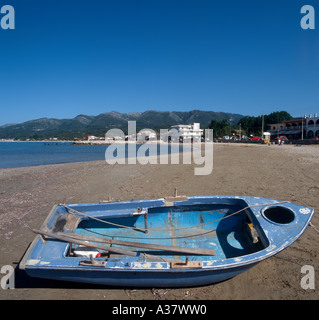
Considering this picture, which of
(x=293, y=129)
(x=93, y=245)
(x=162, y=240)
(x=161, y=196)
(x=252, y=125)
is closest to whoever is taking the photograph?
(x=93, y=245)

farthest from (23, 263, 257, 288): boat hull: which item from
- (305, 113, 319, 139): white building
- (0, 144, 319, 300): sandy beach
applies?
(305, 113, 319, 139): white building

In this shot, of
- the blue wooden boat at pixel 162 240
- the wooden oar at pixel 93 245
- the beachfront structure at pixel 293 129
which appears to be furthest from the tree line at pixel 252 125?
the wooden oar at pixel 93 245

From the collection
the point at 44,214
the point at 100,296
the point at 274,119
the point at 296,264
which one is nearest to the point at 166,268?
the point at 100,296

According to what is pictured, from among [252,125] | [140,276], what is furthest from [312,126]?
[140,276]

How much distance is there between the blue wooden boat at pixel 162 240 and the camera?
134 inches

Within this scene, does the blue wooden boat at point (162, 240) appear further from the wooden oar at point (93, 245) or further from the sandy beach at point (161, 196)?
the sandy beach at point (161, 196)

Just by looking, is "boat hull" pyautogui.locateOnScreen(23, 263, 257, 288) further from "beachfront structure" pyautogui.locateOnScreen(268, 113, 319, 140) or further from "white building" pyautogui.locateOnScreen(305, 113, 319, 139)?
"white building" pyautogui.locateOnScreen(305, 113, 319, 139)

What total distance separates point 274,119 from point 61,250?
336ft

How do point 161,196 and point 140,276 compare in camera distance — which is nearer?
point 140,276

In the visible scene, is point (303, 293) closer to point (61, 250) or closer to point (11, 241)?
point (61, 250)

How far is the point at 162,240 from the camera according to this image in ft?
16.7

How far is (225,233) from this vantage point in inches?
211

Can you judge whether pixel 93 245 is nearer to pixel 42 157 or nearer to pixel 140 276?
pixel 140 276

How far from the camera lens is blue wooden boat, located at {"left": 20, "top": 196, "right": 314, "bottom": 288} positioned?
134 inches
